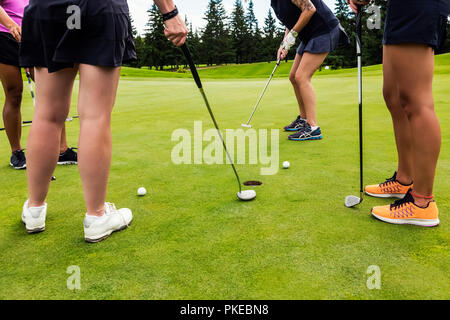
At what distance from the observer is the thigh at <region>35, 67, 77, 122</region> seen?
200 centimetres

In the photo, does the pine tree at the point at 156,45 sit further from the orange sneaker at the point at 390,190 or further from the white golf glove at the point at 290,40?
the orange sneaker at the point at 390,190

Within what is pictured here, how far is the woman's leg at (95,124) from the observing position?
1851 mm

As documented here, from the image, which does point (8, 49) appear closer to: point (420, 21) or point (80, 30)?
point (80, 30)

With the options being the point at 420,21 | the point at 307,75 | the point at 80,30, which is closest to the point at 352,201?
the point at 420,21

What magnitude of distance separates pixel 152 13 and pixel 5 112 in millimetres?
67052

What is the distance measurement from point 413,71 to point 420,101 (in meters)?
0.17

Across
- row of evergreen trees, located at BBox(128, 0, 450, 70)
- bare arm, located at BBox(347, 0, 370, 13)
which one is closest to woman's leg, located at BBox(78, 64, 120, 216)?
bare arm, located at BBox(347, 0, 370, 13)

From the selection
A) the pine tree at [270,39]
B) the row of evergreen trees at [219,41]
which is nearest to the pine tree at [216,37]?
the row of evergreen trees at [219,41]

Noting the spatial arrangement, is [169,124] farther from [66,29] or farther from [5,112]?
[66,29]

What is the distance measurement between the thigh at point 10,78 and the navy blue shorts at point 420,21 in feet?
10.4

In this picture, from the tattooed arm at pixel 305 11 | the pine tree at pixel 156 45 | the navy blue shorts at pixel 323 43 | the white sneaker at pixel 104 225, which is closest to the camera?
the white sneaker at pixel 104 225

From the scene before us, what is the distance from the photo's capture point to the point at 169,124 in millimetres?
5414

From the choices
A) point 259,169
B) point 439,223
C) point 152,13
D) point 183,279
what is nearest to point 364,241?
point 439,223

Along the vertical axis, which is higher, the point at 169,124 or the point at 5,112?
the point at 5,112
